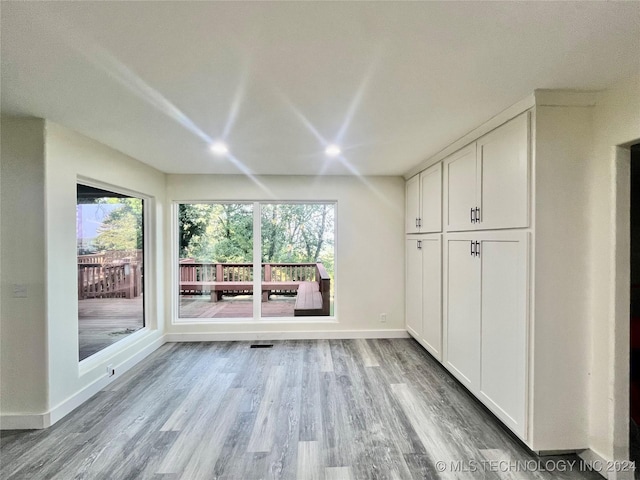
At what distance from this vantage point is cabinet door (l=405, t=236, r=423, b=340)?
11.5 ft

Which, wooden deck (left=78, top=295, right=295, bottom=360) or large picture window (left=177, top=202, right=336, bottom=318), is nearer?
wooden deck (left=78, top=295, right=295, bottom=360)

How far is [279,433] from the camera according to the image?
2.04 metres

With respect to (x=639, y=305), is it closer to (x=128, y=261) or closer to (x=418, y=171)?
(x=418, y=171)

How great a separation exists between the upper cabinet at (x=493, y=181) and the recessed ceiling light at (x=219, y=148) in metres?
2.18

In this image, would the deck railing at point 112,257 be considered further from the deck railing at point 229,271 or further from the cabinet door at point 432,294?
the cabinet door at point 432,294

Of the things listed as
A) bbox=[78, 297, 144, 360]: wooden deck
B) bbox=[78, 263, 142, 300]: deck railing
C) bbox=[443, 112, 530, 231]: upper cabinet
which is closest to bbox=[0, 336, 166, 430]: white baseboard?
bbox=[78, 297, 144, 360]: wooden deck

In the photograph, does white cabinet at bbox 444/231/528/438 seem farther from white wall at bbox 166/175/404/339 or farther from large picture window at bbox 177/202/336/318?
large picture window at bbox 177/202/336/318

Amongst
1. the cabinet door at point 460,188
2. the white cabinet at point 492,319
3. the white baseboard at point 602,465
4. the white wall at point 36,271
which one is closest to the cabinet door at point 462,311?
the white cabinet at point 492,319

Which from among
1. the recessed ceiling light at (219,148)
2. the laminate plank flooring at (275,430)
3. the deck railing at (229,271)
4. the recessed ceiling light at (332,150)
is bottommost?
the laminate plank flooring at (275,430)

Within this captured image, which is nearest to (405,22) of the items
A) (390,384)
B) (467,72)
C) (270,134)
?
(467,72)

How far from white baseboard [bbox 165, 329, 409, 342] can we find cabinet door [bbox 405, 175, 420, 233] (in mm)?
1500

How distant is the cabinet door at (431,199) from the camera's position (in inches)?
117

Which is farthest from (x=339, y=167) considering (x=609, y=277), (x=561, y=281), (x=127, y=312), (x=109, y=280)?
(x=127, y=312)

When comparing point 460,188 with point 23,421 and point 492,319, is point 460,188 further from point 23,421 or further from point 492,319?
point 23,421
